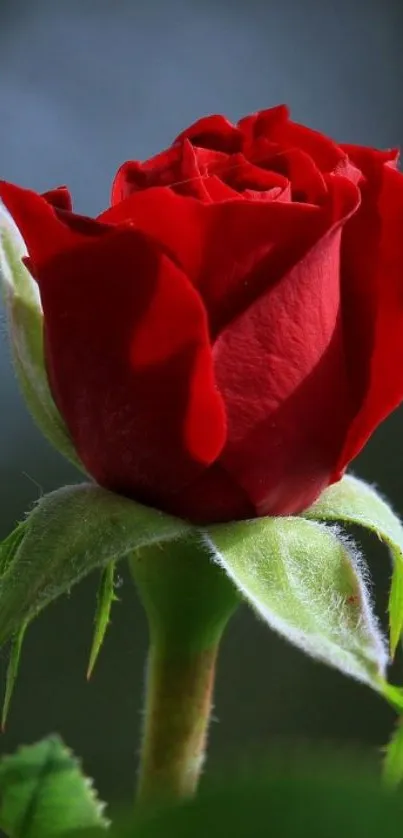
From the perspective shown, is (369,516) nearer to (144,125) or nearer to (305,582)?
(305,582)

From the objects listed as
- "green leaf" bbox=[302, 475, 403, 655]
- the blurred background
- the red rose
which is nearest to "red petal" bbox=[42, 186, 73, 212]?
the red rose

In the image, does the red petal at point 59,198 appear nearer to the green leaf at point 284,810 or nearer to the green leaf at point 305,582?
the green leaf at point 305,582

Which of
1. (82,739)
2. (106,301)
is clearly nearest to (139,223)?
(106,301)

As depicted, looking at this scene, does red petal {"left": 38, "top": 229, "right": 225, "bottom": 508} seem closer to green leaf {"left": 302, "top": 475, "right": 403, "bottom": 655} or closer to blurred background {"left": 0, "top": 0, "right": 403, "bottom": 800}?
green leaf {"left": 302, "top": 475, "right": 403, "bottom": 655}

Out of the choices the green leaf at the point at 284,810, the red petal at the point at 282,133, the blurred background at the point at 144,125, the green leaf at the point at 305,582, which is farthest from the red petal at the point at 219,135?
the blurred background at the point at 144,125

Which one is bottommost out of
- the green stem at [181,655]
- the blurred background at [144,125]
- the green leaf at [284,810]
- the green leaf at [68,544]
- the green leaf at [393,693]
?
the blurred background at [144,125]

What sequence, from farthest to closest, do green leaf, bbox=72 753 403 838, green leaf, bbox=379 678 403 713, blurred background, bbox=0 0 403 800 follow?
blurred background, bbox=0 0 403 800, green leaf, bbox=379 678 403 713, green leaf, bbox=72 753 403 838
